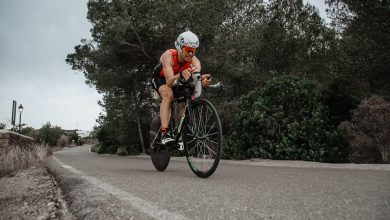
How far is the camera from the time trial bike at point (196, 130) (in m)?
4.56

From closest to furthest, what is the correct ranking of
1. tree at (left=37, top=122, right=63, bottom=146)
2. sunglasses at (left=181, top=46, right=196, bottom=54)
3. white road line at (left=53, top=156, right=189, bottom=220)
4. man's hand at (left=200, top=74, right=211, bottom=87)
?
white road line at (left=53, top=156, right=189, bottom=220) → man's hand at (left=200, top=74, right=211, bottom=87) → sunglasses at (left=181, top=46, right=196, bottom=54) → tree at (left=37, top=122, right=63, bottom=146)

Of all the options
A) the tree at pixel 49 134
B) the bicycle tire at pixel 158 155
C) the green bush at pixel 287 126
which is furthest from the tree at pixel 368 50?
the tree at pixel 49 134

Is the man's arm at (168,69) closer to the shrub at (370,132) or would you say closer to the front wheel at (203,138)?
the front wheel at (203,138)

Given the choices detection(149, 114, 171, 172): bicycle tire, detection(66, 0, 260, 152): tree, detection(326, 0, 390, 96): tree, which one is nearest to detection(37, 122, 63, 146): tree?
detection(66, 0, 260, 152): tree

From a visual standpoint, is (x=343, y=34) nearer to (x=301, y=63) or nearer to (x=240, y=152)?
(x=301, y=63)

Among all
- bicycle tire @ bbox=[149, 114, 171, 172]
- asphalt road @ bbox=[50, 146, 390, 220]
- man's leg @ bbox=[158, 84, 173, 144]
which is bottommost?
asphalt road @ bbox=[50, 146, 390, 220]

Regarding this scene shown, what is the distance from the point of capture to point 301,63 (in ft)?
80.6

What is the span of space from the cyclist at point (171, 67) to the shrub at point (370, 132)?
5.81 metres

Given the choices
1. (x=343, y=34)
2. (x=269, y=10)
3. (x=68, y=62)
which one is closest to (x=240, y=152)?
(x=343, y=34)

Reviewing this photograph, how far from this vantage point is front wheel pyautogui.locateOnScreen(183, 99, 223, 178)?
450 centimetres

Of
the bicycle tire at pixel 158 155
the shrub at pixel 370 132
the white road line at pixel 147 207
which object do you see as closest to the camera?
the white road line at pixel 147 207

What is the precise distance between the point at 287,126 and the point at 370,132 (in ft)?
7.26

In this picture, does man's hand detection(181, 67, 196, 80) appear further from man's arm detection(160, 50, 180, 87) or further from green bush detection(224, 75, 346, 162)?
green bush detection(224, 75, 346, 162)

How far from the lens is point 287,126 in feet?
34.7
